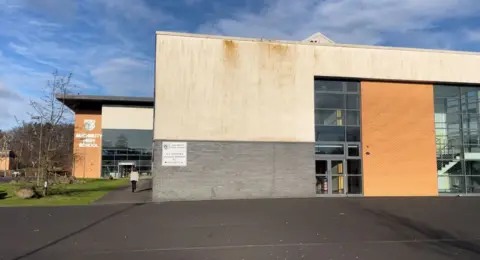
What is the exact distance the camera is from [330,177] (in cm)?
2073

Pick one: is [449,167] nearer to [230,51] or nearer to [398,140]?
[398,140]

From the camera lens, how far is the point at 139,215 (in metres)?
13.9

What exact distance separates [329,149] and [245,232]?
11.5 metres

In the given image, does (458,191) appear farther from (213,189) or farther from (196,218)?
(196,218)

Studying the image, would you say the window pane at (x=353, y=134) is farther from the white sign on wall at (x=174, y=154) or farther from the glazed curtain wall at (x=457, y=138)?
the white sign on wall at (x=174, y=154)

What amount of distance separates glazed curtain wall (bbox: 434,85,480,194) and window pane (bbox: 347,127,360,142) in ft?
14.7

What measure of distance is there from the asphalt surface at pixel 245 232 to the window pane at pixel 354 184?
14.4 feet

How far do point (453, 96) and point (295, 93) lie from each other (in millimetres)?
9332

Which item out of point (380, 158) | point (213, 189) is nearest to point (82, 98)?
point (213, 189)

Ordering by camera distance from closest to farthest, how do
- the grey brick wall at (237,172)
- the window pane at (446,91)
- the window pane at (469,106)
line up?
the grey brick wall at (237,172)
the window pane at (446,91)
the window pane at (469,106)

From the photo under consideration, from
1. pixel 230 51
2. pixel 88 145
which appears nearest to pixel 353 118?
pixel 230 51

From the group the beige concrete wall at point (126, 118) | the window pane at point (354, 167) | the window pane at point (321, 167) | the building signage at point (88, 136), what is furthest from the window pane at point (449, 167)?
the building signage at point (88, 136)

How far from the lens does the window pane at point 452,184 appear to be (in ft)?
70.9

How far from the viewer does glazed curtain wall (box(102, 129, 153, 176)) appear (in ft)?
169
